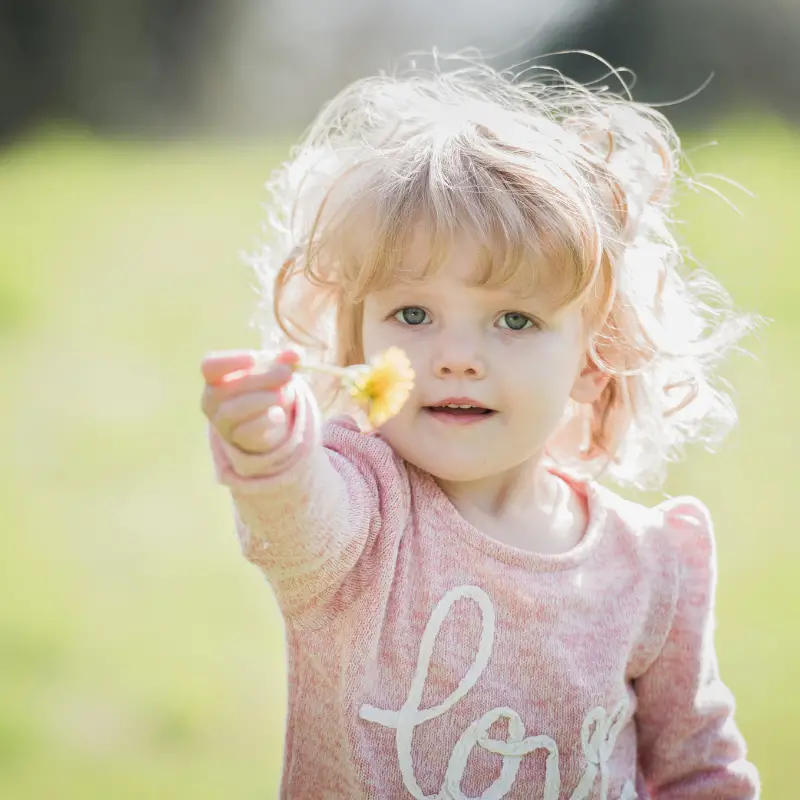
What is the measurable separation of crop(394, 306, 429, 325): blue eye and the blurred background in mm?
665

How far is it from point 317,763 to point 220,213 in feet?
15.7

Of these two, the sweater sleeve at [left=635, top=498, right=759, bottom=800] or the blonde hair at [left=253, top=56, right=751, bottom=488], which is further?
the sweater sleeve at [left=635, top=498, right=759, bottom=800]

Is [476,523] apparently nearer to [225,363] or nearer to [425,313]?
[425,313]

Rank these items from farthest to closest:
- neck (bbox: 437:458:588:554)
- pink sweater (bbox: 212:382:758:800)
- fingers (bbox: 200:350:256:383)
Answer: neck (bbox: 437:458:588:554)
pink sweater (bbox: 212:382:758:800)
fingers (bbox: 200:350:256:383)

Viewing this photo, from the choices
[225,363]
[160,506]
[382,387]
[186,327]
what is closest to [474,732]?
[382,387]

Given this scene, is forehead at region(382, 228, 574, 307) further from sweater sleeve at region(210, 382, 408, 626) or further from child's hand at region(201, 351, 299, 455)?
child's hand at region(201, 351, 299, 455)

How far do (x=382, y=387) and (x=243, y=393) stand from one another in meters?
0.14

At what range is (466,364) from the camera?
1329mm

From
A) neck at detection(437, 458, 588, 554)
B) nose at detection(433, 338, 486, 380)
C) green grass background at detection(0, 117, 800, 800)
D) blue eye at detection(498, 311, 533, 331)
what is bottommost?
green grass background at detection(0, 117, 800, 800)

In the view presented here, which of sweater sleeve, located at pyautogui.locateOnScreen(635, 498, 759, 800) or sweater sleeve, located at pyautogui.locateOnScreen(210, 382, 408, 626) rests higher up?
sweater sleeve, located at pyautogui.locateOnScreen(210, 382, 408, 626)

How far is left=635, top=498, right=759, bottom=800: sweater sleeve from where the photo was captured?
5.06ft

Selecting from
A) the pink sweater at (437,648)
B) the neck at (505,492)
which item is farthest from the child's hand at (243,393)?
the neck at (505,492)

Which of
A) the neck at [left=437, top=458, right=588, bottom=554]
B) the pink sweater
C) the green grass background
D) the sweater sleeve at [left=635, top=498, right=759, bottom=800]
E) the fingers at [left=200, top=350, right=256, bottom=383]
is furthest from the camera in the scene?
the green grass background

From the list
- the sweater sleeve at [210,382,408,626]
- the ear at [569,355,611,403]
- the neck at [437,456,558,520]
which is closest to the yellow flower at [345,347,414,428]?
the sweater sleeve at [210,382,408,626]
